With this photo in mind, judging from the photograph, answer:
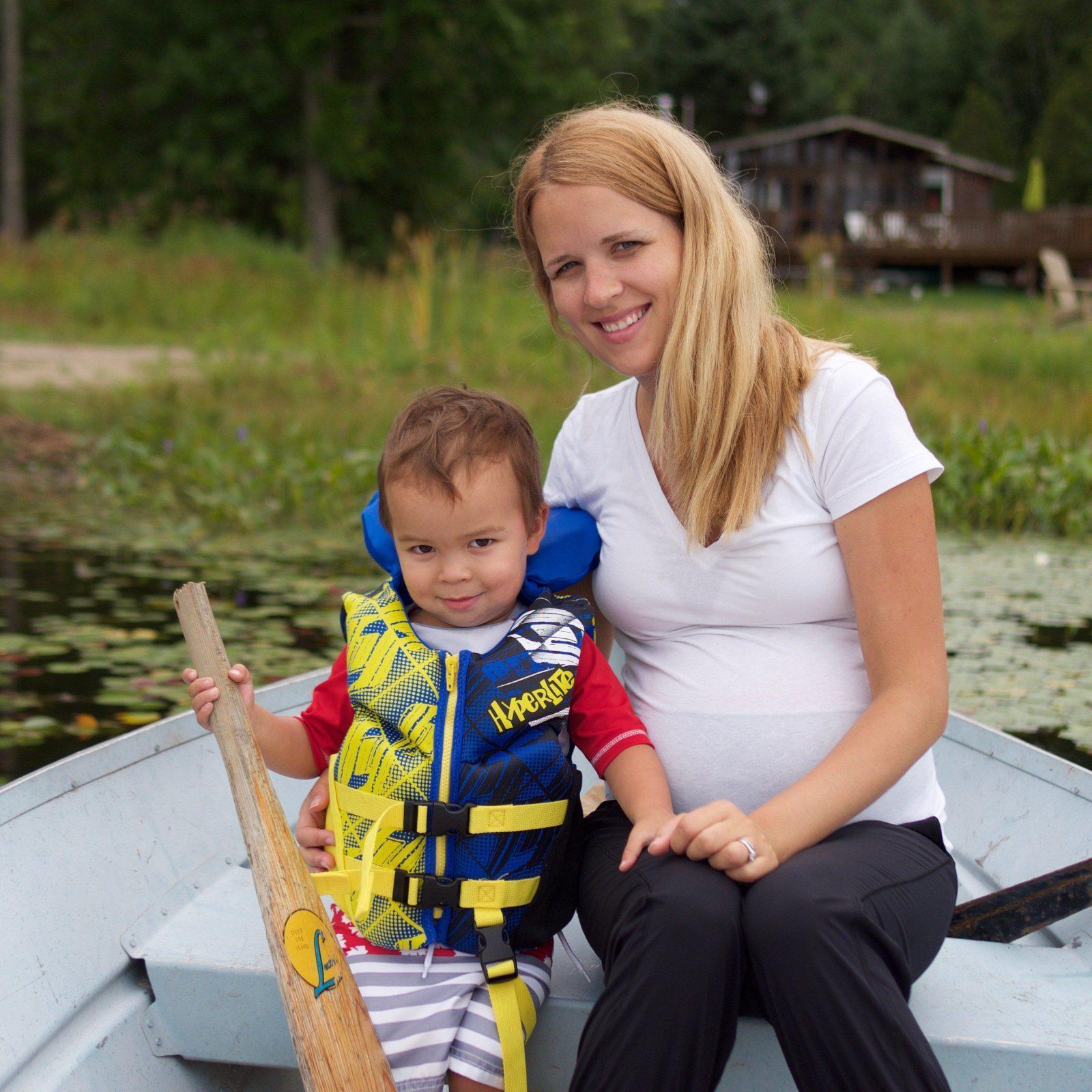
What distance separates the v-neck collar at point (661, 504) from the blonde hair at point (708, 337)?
0.02 metres

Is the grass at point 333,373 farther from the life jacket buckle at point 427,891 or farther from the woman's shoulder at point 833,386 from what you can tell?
the life jacket buckle at point 427,891

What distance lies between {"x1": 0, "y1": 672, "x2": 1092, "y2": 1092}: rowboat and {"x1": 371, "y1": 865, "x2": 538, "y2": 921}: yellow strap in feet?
0.46

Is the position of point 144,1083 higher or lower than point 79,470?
lower

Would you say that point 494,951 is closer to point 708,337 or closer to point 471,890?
point 471,890

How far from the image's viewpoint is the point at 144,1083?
5.02ft

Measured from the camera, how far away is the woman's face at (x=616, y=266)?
1518 millimetres

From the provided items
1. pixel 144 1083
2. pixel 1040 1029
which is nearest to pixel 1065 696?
pixel 1040 1029

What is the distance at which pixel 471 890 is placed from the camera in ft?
4.57

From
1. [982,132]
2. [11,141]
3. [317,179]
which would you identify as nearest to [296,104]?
[317,179]

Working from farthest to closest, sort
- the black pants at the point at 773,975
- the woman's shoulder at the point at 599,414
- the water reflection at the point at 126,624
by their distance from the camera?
the water reflection at the point at 126,624, the woman's shoulder at the point at 599,414, the black pants at the point at 773,975

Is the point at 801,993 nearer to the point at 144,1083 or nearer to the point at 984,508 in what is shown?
the point at 144,1083

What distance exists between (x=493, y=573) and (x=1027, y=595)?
3124mm

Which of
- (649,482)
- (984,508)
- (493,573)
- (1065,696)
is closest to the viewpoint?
(493,573)

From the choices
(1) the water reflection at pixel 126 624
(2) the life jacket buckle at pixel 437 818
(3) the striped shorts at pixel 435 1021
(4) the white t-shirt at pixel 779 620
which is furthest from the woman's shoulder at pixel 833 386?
(1) the water reflection at pixel 126 624
